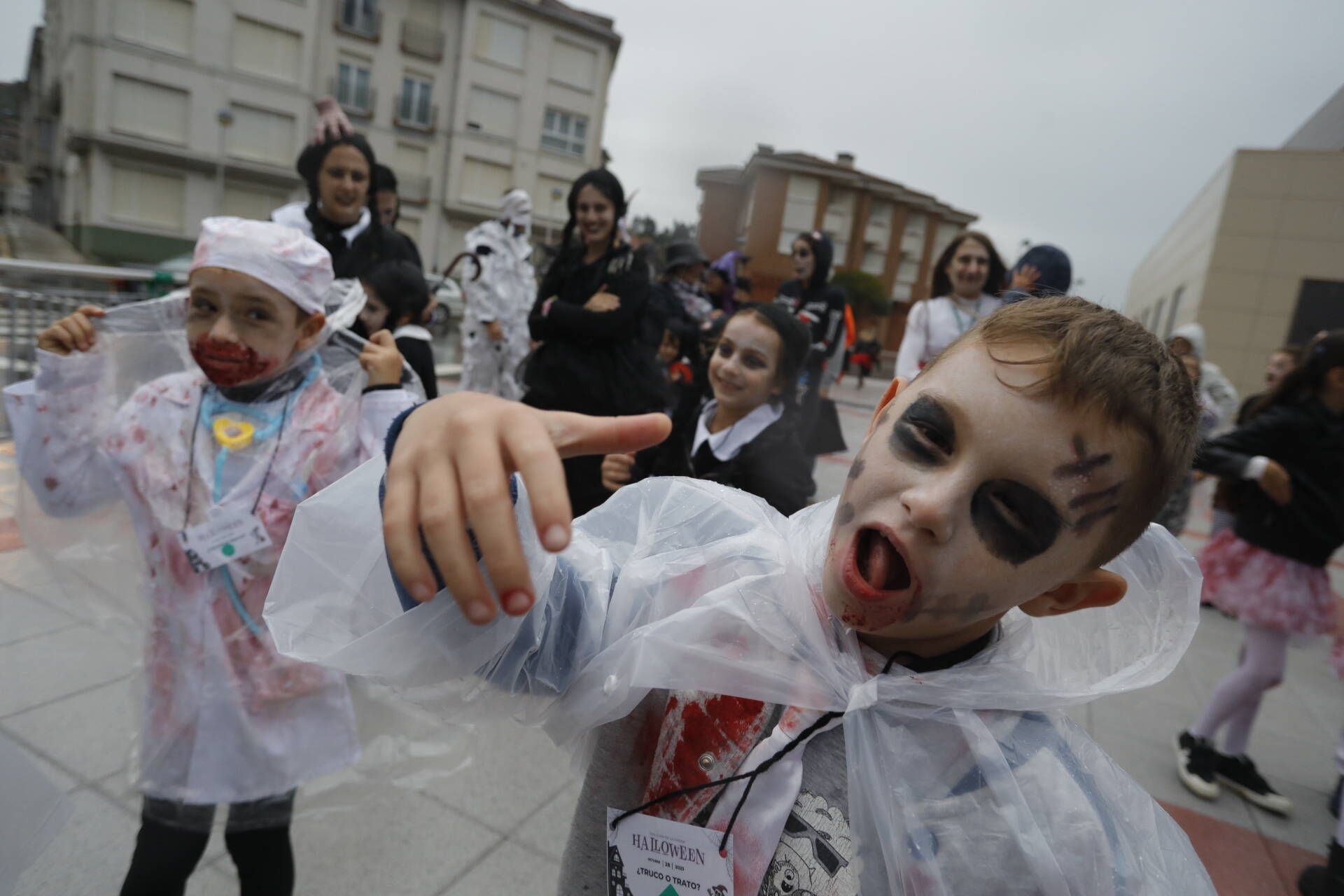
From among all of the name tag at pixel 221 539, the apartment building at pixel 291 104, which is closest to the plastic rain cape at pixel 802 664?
the name tag at pixel 221 539

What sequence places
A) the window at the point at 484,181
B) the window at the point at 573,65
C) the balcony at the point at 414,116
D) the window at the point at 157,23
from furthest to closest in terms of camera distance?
the window at the point at 484,181, the window at the point at 573,65, the balcony at the point at 414,116, the window at the point at 157,23

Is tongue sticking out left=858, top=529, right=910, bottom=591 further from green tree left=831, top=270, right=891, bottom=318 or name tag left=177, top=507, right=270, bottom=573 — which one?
green tree left=831, top=270, right=891, bottom=318

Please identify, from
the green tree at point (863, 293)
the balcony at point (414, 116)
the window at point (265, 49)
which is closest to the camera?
the window at point (265, 49)

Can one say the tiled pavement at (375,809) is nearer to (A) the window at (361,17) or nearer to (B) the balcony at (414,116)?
(A) the window at (361,17)

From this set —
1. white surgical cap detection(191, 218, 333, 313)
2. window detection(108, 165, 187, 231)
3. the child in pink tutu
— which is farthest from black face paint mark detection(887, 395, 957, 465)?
window detection(108, 165, 187, 231)

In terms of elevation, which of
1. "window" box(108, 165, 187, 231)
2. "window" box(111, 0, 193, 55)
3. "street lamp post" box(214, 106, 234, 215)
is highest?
"window" box(111, 0, 193, 55)

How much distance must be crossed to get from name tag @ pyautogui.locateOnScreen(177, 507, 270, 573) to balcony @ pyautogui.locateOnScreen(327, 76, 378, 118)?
955 inches

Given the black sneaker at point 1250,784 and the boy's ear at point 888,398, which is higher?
the boy's ear at point 888,398

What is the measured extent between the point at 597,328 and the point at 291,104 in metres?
21.7

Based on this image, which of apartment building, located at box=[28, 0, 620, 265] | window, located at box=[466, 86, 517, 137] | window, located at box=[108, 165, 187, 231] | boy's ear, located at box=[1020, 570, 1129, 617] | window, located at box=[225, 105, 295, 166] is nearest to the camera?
boy's ear, located at box=[1020, 570, 1129, 617]

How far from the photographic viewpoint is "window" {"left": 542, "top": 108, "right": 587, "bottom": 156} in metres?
27.8

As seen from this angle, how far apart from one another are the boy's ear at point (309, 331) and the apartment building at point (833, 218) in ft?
45.3

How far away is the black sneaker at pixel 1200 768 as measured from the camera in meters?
2.87

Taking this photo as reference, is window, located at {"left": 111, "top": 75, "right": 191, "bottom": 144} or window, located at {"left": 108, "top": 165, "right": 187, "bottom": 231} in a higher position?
window, located at {"left": 111, "top": 75, "right": 191, "bottom": 144}
